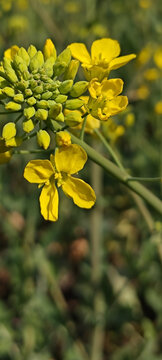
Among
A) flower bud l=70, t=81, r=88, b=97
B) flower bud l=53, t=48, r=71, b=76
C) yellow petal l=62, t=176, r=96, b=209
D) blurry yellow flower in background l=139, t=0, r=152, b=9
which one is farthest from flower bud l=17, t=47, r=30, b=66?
blurry yellow flower in background l=139, t=0, r=152, b=9

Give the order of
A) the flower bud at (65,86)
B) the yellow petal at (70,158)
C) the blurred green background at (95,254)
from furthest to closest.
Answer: the blurred green background at (95,254) → the flower bud at (65,86) → the yellow petal at (70,158)

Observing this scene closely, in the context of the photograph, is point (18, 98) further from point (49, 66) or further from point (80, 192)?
point (80, 192)

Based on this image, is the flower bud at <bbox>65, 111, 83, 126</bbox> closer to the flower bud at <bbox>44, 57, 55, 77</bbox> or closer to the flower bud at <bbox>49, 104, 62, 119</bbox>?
the flower bud at <bbox>49, 104, 62, 119</bbox>

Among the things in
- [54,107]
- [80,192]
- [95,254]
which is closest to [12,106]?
[54,107]

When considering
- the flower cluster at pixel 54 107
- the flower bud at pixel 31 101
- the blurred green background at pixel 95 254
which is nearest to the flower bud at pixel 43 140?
the flower cluster at pixel 54 107

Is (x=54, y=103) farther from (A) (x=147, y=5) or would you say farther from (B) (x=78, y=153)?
(A) (x=147, y=5)

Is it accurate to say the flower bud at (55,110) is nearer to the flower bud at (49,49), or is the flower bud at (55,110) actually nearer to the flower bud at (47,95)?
the flower bud at (47,95)
